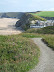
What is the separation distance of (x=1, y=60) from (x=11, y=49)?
2438 mm

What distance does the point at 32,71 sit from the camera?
1027cm

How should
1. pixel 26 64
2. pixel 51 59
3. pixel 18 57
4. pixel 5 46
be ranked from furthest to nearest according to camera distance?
pixel 5 46
pixel 51 59
pixel 18 57
pixel 26 64

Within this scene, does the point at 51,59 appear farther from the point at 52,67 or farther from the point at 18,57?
the point at 18,57

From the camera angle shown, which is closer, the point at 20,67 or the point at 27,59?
the point at 20,67

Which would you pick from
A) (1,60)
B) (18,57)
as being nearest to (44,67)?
(18,57)

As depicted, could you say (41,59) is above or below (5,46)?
below

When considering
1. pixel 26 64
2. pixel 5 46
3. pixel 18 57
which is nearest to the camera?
pixel 26 64

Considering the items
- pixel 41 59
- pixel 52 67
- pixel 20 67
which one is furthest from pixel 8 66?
pixel 41 59

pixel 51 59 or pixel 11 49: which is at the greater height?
pixel 11 49

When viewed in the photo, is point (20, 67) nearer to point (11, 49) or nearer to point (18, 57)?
point (18, 57)

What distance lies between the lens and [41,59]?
520 inches

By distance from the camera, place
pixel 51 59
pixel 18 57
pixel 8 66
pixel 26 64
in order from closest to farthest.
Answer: pixel 8 66 < pixel 26 64 < pixel 18 57 < pixel 51 59

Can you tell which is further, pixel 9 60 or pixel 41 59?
pixel 41 59

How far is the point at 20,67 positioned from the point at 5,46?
Result: 450 centimetres
